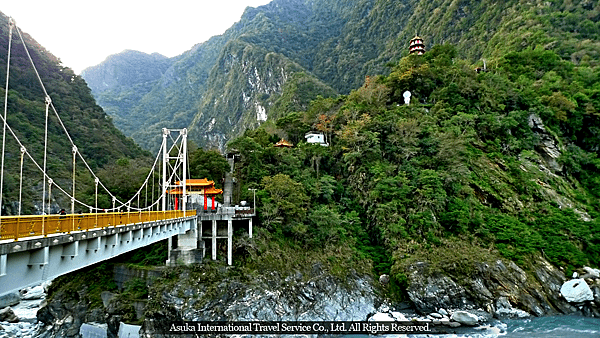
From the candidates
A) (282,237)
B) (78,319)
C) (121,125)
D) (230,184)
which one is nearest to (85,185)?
(230,184)

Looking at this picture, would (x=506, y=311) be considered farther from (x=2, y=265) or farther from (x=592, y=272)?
(x=2, y=265)

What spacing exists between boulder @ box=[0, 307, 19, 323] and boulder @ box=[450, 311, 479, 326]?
89.4 ft

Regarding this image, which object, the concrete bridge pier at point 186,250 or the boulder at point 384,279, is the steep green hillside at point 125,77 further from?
the boulder at point 384,279

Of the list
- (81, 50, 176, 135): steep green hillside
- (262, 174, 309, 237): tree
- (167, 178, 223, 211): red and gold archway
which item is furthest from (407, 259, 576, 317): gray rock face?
(81, 50, 176, 135): steep green hillside

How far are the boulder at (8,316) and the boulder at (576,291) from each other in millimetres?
34388

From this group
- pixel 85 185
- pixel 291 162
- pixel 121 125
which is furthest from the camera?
pixel 121 125

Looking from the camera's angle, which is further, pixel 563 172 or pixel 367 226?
pixel 563 172

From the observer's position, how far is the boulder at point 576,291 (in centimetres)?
2163

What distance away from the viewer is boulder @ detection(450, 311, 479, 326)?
19584mm

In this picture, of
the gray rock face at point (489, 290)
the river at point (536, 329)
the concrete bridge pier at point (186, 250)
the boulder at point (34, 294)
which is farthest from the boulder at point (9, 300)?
the gray rock face at point (489, 290)

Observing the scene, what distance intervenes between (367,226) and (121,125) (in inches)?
4058

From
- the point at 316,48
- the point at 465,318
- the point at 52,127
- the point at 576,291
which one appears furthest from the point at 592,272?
the point at 316,48

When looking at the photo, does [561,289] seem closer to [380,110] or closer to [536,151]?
[536,151]

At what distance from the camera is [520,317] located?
20797 millimetres
